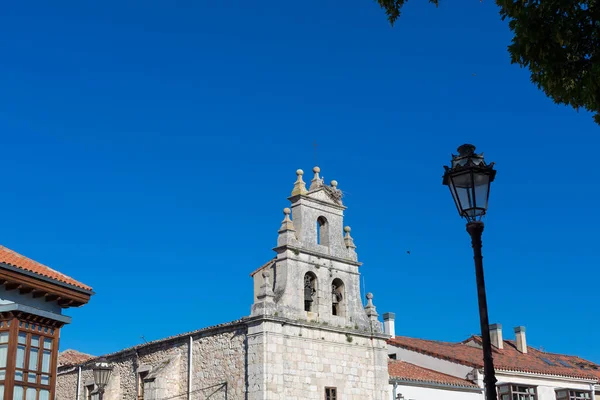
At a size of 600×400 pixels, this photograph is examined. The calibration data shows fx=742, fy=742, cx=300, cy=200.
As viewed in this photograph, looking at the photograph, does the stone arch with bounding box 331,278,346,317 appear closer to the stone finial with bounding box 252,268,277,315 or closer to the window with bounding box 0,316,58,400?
the stone finial with bounding box 252,268,277,315

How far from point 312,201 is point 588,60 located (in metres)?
20.1

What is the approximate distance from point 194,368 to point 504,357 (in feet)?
60.9

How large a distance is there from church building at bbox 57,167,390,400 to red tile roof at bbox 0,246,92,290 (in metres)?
8.35

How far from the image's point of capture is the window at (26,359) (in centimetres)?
1653

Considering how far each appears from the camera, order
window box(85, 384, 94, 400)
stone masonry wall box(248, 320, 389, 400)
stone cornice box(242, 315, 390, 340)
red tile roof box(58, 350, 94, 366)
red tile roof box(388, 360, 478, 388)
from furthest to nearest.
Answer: red tile roof box(58, 350, 94, 366) → window box(85, 384, 94, 400) → red tile roof box(388, 360, 478, 388) → stone cornice box(242, 315, 390, 340) → stone masonry wall box(248, 320, 389, 400)

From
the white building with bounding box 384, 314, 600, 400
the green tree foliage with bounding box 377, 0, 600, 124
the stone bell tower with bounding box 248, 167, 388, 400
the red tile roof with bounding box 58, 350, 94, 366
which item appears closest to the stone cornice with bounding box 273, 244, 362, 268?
the stone bell tower with bounding box 248, 167, 388, 400

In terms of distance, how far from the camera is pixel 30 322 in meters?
17.5

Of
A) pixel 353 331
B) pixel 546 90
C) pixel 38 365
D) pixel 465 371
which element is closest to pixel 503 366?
pixel 465 371

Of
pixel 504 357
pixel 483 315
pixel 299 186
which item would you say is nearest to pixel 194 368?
pixel 299 186

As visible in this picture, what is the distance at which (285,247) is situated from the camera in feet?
89.0

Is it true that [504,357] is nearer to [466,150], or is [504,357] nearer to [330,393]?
[330,393]

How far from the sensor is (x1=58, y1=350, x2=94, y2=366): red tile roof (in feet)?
128

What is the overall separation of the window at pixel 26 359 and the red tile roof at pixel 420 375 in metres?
16.4

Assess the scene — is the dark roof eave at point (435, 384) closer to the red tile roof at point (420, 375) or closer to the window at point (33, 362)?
the red tile roof at point (420, 375)
